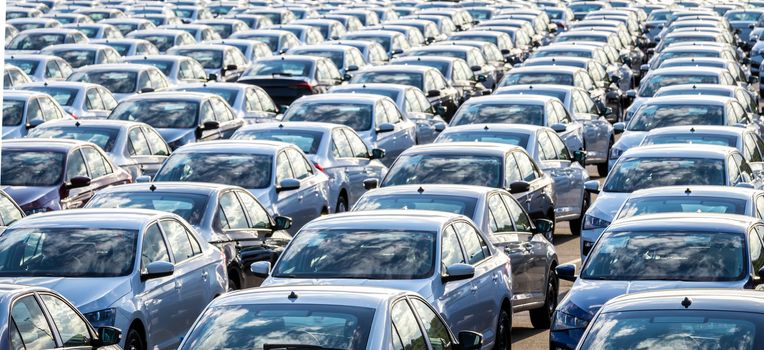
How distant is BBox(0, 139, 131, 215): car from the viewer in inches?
844

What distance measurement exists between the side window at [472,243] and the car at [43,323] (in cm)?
418

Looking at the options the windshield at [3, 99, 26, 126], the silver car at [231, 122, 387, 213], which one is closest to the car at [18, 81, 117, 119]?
the windshield at [3, 99, 26, 126]

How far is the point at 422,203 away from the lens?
18.4m

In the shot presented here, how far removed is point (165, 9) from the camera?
60.0 m

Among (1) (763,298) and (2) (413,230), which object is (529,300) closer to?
(2) (413,230)

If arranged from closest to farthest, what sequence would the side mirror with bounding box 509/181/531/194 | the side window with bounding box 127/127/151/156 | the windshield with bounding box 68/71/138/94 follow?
the side mirror with bounding box 509/181/531/194 < the side window with bounding box 127/127/151/156 < the windshield with bounding box 68/71/138/94

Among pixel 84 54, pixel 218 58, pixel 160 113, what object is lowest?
pixel 218 58

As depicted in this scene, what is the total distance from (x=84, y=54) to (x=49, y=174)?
17891 mm

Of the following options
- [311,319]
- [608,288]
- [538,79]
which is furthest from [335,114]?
[311,319]

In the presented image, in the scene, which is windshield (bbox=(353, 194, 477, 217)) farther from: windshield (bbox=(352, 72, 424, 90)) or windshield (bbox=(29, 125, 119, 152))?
windshield (bbox=(352, 72, 424, 90))

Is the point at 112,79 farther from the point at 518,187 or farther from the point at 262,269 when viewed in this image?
the point at 262,269

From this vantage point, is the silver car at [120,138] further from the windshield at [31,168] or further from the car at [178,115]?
the windshield at [31,168]

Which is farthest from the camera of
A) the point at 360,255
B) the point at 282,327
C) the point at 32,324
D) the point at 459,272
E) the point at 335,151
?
the point at 335,151

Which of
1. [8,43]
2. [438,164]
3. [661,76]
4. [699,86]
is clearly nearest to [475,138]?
[438,164]
